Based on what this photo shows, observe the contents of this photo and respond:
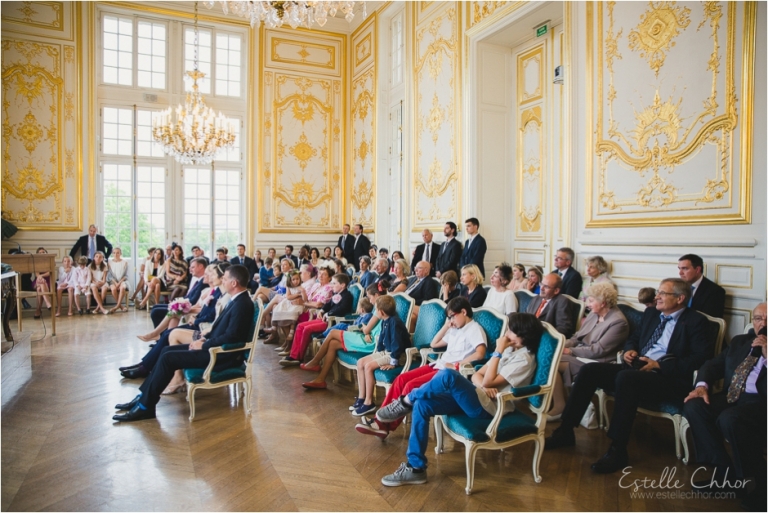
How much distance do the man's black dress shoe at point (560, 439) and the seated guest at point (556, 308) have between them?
964 millimetres

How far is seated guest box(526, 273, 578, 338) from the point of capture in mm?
4066

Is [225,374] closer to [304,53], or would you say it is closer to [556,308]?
[556,308]

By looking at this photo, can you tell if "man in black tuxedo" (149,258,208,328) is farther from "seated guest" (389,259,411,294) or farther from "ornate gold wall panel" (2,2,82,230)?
"ornate gold wall panel" (2,2,82,230)

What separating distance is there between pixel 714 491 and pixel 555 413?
1.15 m

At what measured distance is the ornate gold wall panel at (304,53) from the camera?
11234 mm

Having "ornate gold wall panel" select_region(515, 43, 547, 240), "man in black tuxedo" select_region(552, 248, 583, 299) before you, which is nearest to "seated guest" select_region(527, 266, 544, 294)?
"man in black tuxedo" select_region(552, 248, 583, 299)

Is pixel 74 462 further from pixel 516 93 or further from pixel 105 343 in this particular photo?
pixel 516 93

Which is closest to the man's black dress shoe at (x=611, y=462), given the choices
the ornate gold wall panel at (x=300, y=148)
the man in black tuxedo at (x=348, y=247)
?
the man in black tuxedo at (x=348, y=247)

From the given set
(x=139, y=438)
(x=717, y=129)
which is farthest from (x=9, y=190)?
(x=717, y=129)

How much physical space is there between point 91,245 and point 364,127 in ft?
19.1

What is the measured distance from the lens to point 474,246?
6805 millimetres

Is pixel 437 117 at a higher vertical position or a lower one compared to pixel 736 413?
higher

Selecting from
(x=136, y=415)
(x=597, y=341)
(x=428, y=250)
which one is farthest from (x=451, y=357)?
(x=428, y=250)

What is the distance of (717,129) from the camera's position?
412 cm
